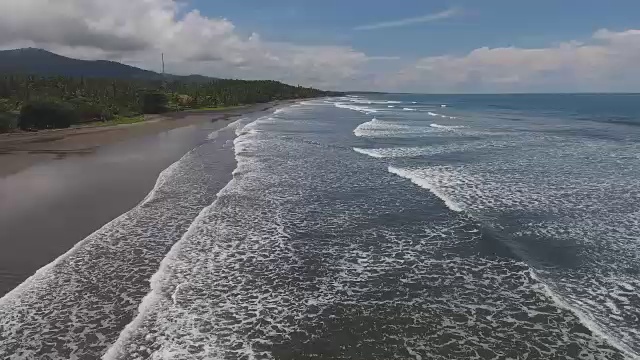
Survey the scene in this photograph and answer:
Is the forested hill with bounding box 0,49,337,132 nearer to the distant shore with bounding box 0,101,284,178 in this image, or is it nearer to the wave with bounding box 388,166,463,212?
the distant shore with bounding box 0,101,284,178

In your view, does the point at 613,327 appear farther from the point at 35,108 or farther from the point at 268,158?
the point at 35,108

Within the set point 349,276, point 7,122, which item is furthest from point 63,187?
point 7,122

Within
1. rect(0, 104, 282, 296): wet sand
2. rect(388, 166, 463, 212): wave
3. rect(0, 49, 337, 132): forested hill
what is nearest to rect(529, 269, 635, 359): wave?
rect(388, 166, 463, 212): wave

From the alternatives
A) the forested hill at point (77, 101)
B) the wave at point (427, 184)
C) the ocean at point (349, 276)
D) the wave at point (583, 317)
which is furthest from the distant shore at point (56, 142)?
the wave at point (583, 317)

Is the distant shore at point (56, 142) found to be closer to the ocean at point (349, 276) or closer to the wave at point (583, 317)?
the ocean at point (349, 276)

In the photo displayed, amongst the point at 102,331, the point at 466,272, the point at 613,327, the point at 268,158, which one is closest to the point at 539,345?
the point at 613,327

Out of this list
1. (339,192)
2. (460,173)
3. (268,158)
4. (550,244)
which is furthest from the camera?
(268,158)
